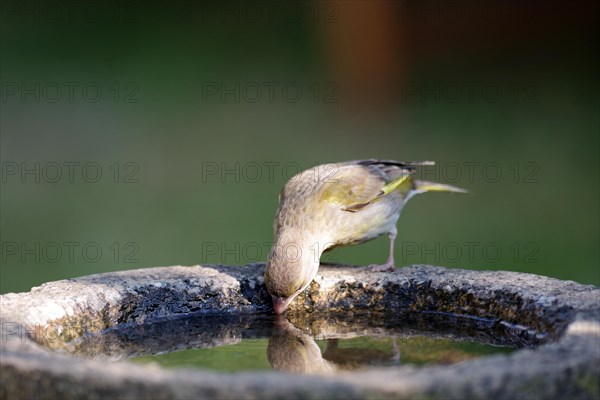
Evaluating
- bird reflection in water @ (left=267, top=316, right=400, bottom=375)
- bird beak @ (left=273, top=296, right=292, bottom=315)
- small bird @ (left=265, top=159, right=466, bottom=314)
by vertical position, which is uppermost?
small bird @ (left=265, top=159, right=466, bottom=314)

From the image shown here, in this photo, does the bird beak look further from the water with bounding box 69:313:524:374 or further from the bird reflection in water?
the bird reflection in water

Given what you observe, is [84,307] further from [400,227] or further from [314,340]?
[400,227]

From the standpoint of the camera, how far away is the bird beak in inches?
154

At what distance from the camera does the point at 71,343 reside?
3398 mm

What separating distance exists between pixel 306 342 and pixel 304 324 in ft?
1.09

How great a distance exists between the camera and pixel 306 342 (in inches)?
139

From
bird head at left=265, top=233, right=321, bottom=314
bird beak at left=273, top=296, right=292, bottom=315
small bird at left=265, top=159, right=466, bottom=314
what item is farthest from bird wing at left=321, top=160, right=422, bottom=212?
bird beak at left=273, top=296, right=292, bottom=315

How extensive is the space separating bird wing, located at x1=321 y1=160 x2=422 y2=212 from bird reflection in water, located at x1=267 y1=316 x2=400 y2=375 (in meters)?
1.21

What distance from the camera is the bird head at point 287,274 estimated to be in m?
3.85

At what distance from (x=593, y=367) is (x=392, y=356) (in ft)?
3.03

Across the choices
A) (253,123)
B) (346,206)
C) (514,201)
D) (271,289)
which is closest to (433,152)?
(514,201)

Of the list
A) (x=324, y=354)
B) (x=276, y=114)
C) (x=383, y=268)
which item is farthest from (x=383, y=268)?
(x=276, y=114)

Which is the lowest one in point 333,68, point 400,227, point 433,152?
point 400,227

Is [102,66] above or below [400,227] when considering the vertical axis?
above
